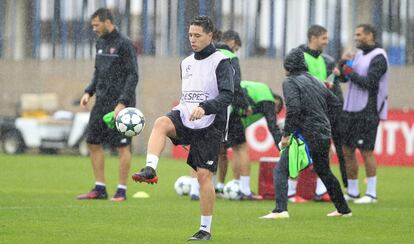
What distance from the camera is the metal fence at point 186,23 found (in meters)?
28.5

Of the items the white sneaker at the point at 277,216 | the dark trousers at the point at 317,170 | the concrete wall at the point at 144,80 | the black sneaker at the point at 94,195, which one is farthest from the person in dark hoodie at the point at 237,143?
the concrete wall at the point at 144,80

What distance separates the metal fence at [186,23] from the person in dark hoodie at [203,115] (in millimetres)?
17866

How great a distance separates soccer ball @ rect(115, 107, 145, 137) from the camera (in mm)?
12570

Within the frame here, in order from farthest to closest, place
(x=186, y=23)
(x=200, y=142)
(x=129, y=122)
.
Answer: (x=186, y=23)
(x=129, y=122)
(x=200, y=142)

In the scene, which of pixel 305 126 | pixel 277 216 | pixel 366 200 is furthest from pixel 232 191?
pixel 305 126

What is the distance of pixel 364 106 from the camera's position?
16109 mm

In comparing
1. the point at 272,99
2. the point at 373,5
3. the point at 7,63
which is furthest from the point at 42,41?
the point at 272,99

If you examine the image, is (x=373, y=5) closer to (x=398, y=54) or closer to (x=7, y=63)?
(x=398, y=54)

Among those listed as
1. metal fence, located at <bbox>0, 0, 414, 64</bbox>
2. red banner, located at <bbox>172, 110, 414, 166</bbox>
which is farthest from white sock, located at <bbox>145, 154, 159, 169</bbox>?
metal fence, located at <bbox>0, 0, 414, 64</bbox>

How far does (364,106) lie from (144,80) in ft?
50.7

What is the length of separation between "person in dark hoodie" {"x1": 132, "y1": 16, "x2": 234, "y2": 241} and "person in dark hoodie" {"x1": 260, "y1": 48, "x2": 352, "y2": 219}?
A: 83.8 inches

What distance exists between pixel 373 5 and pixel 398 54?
4.63 ft

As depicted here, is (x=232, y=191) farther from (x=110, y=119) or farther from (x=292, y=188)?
(x=110, y=119)

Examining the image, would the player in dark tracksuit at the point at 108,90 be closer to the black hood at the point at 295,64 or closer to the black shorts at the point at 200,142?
the black hood at the point at 295,64
